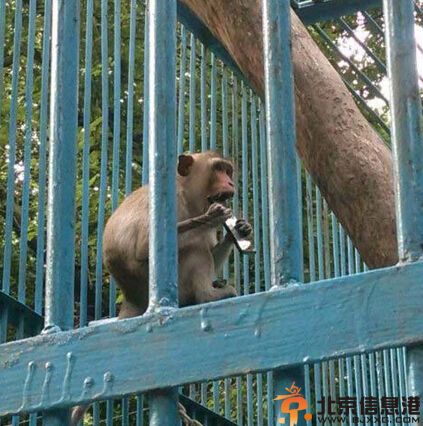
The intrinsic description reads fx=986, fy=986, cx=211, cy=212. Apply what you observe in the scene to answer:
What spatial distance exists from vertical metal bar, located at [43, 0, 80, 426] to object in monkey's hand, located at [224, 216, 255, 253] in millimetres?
3012

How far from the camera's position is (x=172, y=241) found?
73.4 inches

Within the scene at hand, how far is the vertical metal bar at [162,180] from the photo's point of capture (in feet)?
5.77

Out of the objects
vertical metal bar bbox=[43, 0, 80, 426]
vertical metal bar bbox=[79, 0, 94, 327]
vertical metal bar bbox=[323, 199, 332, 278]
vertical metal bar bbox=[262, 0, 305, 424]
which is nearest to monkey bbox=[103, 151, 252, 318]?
vertical metal bar bbox=[79, 0, 94, 327]

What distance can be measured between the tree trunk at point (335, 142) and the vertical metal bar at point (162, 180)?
7.89 feet

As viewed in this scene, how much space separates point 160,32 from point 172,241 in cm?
44

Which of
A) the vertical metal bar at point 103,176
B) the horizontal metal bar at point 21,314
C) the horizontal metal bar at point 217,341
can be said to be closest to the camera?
the horizontal metal bar at point 217,341

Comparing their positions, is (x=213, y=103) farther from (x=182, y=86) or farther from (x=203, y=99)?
(x=182, y=86)

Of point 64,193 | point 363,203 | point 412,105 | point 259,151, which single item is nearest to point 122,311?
point 259,151

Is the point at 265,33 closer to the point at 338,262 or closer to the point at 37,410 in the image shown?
the point at 37,410

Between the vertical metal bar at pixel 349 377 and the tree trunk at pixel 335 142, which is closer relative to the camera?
the tree trunk at pixel 335 142

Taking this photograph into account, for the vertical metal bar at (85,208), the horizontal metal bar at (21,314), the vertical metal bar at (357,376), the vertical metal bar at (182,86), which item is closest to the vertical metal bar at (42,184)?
the horizontal metal bar at (21,314)

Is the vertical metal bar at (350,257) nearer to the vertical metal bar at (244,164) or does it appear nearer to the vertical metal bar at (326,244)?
the vertical metal bar at (326,244)

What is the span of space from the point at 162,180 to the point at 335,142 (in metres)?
2.68

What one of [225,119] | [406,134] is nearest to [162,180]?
[406,134]
